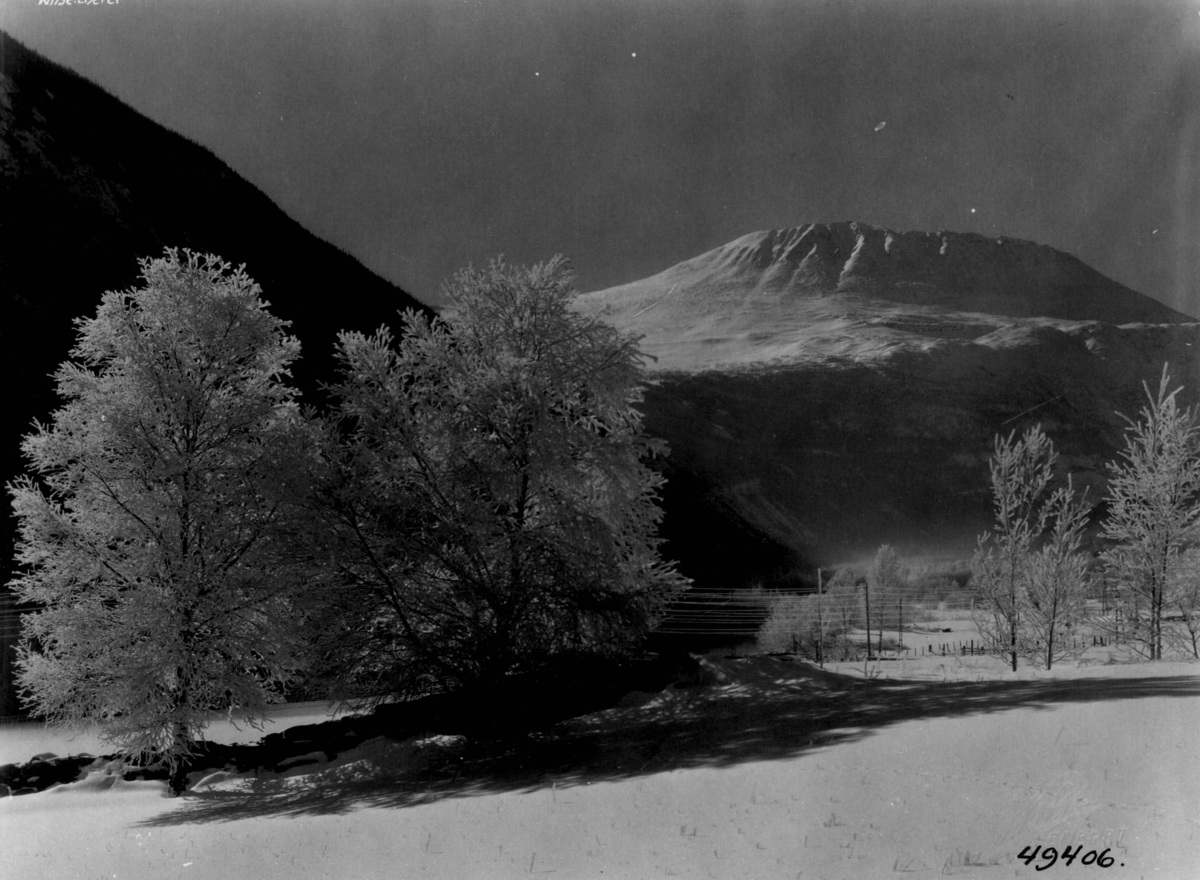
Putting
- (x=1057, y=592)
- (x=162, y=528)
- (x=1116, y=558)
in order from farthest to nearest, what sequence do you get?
(x=1057, y=592)
(x=1116, y=558)
(x=162, y=528)

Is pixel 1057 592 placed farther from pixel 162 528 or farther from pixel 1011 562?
pixel 162 528

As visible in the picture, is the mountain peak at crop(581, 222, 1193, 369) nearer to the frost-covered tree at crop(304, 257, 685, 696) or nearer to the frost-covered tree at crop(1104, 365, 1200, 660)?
the frost-covered tree at crop(1104, 365, 1200, 660)

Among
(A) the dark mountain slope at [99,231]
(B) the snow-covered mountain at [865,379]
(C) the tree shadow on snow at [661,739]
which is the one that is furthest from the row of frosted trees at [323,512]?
(B) the snow-covered mountain at [865,379]

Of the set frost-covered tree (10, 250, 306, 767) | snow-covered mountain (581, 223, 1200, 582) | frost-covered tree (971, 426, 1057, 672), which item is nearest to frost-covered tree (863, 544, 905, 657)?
snow-covered mountain (581, 223, 1200, 582)

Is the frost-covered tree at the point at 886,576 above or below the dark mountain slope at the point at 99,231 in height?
below

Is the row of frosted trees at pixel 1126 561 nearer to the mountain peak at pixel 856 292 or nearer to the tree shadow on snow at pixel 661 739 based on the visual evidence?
the tree shadow on snow at pixel 661 739

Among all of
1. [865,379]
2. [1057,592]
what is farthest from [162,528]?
[865,379]
